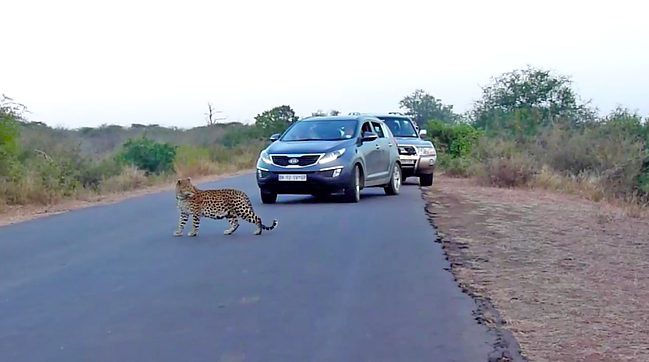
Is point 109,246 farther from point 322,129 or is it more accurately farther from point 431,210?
point 322,129

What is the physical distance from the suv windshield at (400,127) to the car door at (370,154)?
5.62 m

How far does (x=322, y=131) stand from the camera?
19703mm

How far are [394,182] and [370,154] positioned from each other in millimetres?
1728

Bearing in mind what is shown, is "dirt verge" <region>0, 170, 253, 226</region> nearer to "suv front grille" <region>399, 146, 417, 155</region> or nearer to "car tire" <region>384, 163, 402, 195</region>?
"car tire" <region>384, 163, 402, 195</region>

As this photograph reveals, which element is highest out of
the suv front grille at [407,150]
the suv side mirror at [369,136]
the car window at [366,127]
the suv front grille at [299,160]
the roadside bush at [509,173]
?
the car window at [366,127]

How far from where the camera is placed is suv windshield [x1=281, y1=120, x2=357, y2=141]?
768 inches

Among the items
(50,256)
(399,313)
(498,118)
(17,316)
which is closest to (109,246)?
(50,256)

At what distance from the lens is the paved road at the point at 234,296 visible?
683 centimetres

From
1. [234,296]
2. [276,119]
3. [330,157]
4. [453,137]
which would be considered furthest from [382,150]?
[276,119]

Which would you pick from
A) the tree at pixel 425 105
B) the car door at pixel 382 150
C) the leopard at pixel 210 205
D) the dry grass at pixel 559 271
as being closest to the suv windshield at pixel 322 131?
the car door at pixel 382 150

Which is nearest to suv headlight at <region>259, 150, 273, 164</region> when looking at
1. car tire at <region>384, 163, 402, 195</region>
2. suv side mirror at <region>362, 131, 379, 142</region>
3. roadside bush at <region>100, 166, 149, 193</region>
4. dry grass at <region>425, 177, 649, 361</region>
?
suv side mirror at <region>362, 131, 379, 142</region>

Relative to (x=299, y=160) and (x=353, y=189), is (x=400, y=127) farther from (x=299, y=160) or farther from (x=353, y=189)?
(x=299, y=160)

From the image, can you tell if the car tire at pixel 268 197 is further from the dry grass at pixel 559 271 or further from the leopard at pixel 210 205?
the leopard at pixel 210 205

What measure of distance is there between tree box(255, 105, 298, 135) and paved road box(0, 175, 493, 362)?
43905 millimetres
